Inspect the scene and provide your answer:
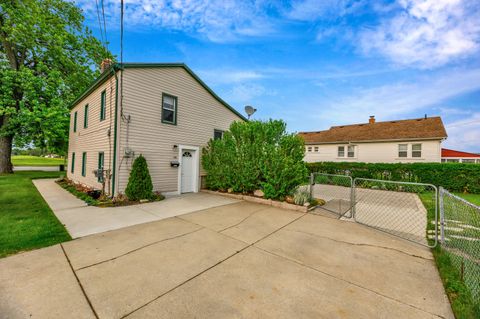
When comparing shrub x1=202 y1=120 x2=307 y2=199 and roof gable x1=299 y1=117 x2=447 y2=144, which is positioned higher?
roof gable x1=299 y1=117 x2=447 y2=144

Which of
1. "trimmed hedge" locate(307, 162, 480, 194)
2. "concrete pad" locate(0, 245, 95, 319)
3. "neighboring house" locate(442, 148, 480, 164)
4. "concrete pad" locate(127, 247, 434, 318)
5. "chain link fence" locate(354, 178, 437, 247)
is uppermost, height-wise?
"neighboring house" locate(442, 148, 480, 164)

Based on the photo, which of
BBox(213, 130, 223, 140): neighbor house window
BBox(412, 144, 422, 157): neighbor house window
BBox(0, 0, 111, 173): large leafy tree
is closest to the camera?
BBox(213, 130, 223, 140): neighbor house window

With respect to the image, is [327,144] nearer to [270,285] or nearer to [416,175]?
[416,175]

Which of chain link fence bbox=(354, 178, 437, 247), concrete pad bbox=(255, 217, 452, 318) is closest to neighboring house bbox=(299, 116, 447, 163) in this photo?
chain link fence bbox=(354, 178, 437, 247)

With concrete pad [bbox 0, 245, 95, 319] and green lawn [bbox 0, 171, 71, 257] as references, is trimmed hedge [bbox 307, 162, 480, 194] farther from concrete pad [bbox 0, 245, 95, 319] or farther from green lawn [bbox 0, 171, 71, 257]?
green lawn [bbox 0, 171, 71, 257]

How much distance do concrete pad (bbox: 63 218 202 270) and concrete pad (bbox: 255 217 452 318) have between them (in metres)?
2.18

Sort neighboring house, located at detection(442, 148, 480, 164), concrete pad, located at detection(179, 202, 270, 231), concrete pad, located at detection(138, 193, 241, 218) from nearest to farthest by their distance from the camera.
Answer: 1. concrete pad, located at detection(179, 202, 270, 231)
2. concrete pad, located at detection(138, 193, 241, 218)
3. neighboring house, located at detection(442, 148, 480, 164)

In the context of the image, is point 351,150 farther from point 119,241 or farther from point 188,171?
point 119,241

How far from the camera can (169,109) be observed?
921 centimetres

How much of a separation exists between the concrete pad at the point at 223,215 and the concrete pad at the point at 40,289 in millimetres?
2778

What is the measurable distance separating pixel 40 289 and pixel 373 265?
494 cm

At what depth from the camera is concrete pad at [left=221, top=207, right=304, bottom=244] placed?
4.37m

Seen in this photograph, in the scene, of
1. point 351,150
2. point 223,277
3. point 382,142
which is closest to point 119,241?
point 223,277

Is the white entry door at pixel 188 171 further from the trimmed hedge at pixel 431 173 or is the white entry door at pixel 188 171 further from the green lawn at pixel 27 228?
the trimmed hedge at pixel 431 173
